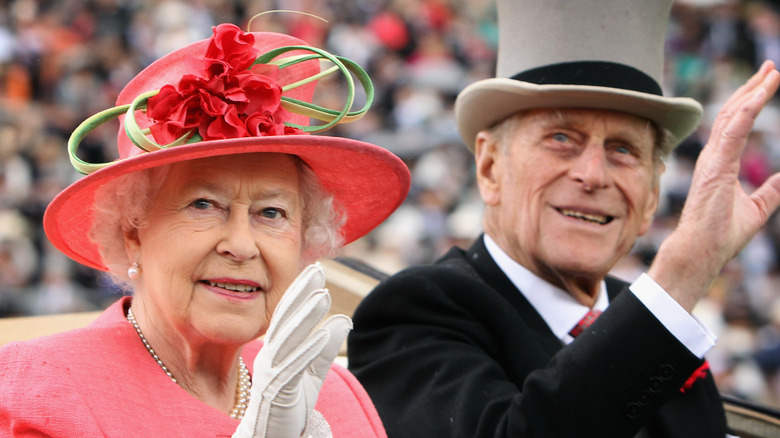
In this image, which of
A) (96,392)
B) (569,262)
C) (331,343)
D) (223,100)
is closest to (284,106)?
(223,100)

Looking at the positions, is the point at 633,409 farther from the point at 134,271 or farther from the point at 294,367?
the point at 134,271

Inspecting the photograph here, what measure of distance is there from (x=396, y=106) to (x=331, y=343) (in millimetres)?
9103

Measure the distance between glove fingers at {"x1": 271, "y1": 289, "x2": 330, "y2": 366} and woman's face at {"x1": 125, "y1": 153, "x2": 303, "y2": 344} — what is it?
291 mm

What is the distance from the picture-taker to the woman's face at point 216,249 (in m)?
1.97

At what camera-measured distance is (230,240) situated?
197 cm

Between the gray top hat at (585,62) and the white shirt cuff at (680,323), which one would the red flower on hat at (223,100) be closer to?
the white shirt cuff at (680,323)

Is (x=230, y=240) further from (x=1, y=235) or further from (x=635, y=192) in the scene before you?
(x=1, y=235)

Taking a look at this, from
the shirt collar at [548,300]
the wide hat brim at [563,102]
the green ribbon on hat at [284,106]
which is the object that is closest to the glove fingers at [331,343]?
the green ribbon on hat at [284,106]

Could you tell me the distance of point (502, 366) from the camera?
269 centimetres

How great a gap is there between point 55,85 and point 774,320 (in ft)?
22.0

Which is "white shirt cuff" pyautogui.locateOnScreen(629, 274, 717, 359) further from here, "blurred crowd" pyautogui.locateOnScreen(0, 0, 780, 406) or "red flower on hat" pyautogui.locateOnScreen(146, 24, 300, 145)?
"blurred crowd" pyautogui.locateOnScreen(0, 0, 780, 406)

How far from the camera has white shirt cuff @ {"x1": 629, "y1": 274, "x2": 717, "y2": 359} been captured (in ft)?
7.22

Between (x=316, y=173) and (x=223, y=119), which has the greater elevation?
(x=223, y=119)

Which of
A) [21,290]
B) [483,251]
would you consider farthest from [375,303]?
[21,290]
